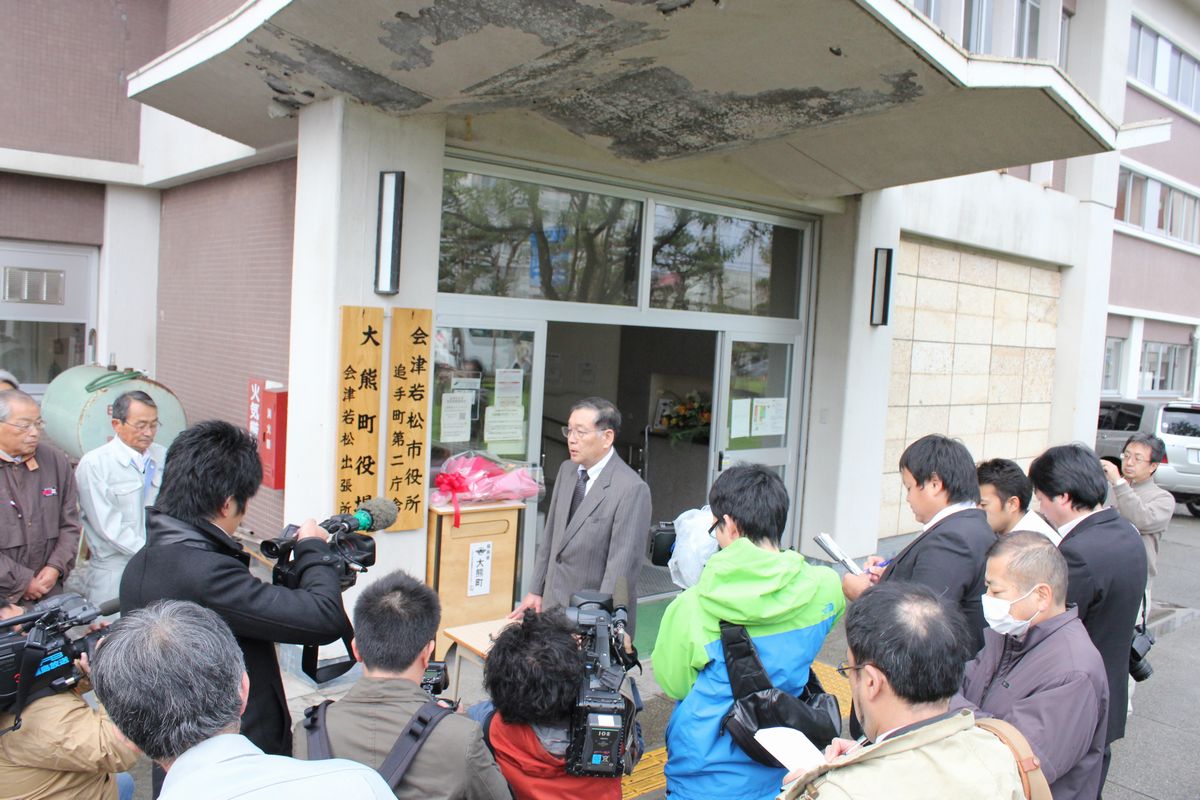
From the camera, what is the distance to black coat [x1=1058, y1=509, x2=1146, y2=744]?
3.25m

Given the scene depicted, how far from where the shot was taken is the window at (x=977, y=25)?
8.79 metres

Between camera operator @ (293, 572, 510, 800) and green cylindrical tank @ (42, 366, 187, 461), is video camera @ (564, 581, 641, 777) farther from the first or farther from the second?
green cylindrical tank @ (42, 366, 187, 461)

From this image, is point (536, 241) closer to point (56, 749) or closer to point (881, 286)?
point (881, 286)

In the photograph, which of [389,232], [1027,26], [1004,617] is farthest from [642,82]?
[1027,26]

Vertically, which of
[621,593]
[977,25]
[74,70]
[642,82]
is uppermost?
[977,25]

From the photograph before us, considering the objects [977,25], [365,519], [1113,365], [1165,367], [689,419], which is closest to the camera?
[365,519]

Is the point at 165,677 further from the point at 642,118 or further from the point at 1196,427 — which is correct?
the point at 1196,427

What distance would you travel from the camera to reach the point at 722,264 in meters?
7.20

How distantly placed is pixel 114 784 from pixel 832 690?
160 inches

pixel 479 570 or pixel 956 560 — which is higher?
pixel 956 560

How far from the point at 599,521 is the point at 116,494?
252 cm

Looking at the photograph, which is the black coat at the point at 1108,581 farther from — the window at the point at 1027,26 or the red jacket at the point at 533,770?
the window at the point at 1027,26

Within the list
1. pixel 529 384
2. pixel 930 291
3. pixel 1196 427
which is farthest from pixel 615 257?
pixel 1196 427

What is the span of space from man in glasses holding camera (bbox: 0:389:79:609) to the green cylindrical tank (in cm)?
215
